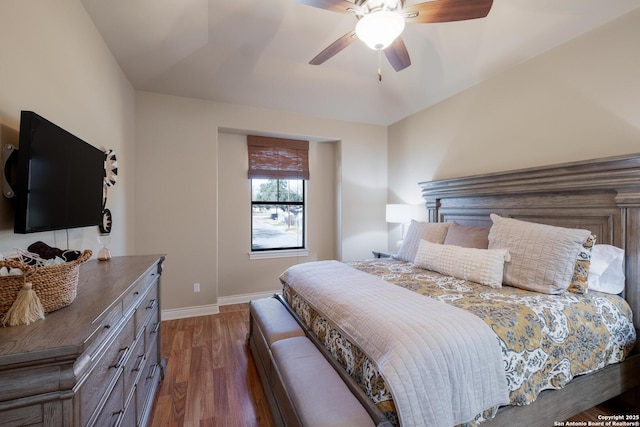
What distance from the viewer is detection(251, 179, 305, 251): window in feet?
13.4

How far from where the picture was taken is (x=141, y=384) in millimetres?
1521

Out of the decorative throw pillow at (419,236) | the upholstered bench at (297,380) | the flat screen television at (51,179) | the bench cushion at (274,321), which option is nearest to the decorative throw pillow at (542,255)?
the decorative throw pillow at (419,236)

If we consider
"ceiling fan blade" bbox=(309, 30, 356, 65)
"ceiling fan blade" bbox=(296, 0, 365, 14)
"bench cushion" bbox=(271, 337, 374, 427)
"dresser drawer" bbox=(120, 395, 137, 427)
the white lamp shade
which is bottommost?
"dresser drawer" bbox=(120, 395, 137, 427)

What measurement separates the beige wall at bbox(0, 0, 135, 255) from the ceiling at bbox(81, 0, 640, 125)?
13.2 inches

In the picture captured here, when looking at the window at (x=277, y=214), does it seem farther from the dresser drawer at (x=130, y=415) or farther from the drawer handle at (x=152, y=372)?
the dresser drawer at (x=130, y=415)

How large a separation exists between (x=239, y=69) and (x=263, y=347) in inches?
109

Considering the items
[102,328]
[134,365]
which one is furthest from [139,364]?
[102,328]

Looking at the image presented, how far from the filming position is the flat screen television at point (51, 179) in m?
1.12

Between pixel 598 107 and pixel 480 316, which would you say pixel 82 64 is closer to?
pixel 480 316

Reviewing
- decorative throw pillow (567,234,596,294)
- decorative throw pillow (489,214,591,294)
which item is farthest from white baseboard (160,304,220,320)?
decorative throw pillow (567,234,596,294)

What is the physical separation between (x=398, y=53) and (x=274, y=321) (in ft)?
7.33

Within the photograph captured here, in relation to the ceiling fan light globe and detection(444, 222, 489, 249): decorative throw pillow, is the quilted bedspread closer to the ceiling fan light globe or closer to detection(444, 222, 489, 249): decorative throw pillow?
detection(444, 222, 489, 249): decorative throw pillow

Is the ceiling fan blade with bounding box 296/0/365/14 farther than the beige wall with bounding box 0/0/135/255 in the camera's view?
Yes

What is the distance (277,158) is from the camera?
13.4 ft
